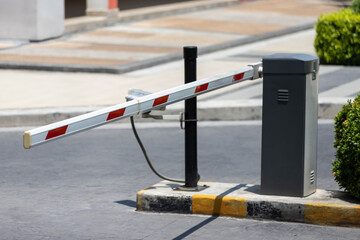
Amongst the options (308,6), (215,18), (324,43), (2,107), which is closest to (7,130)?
(2,107)

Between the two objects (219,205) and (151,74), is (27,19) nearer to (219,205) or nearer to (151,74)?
(151,74)

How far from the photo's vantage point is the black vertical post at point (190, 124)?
7.33m

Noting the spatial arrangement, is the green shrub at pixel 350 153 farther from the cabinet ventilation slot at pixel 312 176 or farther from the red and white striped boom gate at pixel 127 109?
the red and white striped boom gate at pixel 127 109

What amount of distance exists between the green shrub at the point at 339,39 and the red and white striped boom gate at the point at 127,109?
27.3 feet

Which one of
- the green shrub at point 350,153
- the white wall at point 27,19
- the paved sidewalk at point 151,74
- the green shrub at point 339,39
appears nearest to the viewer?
the green shrub at point 350,153

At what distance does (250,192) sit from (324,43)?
8757mm

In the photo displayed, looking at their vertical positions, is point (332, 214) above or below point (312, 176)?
below

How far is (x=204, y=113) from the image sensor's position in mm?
11859

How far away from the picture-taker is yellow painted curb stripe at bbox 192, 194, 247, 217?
23.8 ft

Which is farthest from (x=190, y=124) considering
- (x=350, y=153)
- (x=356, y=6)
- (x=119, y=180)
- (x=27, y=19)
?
(x=27, y=19)

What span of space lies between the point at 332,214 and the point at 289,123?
787 millimetres

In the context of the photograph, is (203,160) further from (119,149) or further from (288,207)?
(288,207)

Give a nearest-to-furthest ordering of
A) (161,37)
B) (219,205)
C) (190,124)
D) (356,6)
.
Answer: (219,205) → (190,124) → (356,6) → (161,37)

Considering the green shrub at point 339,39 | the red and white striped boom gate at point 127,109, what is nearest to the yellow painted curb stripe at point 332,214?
the red and white striped boom gate at point 127,109
